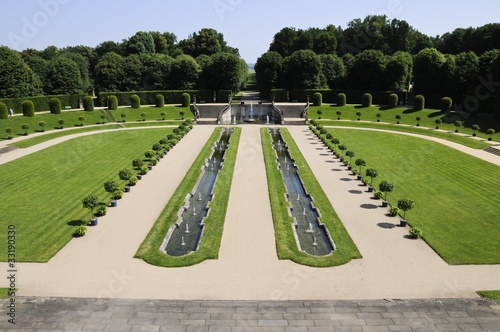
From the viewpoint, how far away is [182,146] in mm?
48688

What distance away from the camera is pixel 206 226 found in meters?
24.5

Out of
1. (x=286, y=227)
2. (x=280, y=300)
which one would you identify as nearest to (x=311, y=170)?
(x=286, y=227)

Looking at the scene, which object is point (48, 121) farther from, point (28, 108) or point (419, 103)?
point (419, 103)

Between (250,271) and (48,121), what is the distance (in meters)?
58.5

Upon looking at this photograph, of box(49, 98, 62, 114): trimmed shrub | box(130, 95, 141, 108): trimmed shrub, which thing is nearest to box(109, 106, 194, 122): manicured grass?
box(130, 95, 141, 108): trimmed shrub

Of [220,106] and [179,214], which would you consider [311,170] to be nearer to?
[179,214]

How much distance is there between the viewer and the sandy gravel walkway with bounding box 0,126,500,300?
1723 cm

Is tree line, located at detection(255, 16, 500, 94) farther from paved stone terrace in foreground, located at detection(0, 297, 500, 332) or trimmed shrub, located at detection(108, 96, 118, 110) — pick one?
paved stone terrace in foreground, located at detection(0, 297, 500, 332)

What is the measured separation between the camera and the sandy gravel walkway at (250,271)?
17234 mm

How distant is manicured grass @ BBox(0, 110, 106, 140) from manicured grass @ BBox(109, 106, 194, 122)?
401 centimetres

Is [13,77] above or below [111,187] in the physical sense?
above

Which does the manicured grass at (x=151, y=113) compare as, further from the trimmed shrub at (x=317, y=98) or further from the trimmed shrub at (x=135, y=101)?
the trimmed shrub at (x=317, y=98)

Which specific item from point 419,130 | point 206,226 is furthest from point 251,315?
point 419,130

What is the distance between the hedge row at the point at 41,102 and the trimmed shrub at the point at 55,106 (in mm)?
3871
